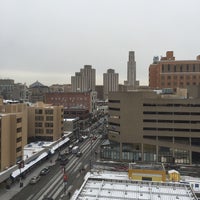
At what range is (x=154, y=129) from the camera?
299ft

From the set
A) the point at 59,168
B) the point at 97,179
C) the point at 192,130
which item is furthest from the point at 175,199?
the point at 192,130

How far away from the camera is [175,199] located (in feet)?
113

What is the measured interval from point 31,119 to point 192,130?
51.7m

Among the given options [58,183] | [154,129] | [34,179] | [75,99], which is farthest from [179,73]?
[34,179]

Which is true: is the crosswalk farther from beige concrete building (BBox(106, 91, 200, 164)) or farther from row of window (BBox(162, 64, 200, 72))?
row of window (BBox(162, 64, 200, 72))

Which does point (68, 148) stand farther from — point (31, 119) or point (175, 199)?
point (175, 199)

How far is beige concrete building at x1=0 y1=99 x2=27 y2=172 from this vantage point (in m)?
58.7

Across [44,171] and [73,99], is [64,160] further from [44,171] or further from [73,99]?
[73,99]

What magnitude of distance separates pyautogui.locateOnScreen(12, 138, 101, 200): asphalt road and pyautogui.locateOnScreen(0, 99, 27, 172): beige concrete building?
22.7ft

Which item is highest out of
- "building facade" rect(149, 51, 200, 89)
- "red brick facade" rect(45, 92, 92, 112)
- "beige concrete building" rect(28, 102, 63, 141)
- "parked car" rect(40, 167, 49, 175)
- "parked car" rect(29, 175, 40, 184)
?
"building facade" rect(149, 51, 200, 89)

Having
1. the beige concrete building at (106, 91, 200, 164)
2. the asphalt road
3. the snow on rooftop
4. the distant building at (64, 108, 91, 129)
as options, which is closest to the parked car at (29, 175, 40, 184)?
the asphalt road

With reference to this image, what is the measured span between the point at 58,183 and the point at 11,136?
1455cm

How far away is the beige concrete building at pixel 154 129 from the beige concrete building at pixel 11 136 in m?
33.2

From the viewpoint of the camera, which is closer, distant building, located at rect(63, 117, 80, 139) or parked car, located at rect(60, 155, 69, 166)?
parked car, located at rect(60, 155, 69, 166)
